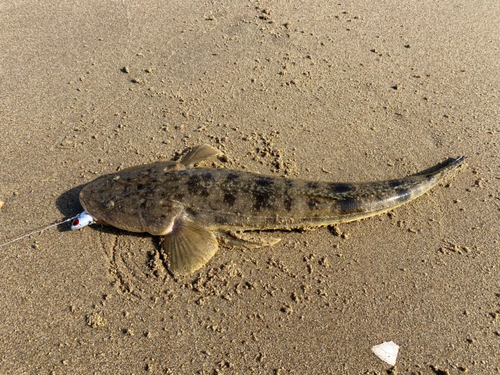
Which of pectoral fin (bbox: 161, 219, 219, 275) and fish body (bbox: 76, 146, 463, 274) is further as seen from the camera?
fish body (bbox: 76, 146, 463, 274)

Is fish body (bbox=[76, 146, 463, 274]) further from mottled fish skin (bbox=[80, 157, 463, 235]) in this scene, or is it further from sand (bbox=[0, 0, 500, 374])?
sand (bbox=[0, 0, 500, 374])

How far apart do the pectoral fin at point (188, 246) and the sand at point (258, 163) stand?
12 centimetres

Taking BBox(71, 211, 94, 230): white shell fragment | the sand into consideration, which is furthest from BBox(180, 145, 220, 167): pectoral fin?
BBox(71, 211, 94, 230): white shell fragment

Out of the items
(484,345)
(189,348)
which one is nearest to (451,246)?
(484,345)

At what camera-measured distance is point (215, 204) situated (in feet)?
12.1

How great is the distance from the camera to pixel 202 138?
4.48m

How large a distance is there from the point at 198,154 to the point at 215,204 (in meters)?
0.77

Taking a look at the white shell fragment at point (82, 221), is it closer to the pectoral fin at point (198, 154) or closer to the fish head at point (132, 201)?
the fish head at point (132, 201)

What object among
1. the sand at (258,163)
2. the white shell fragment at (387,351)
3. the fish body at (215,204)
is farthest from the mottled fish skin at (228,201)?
the white shell fragment at (387,351)

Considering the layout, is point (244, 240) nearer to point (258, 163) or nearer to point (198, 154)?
point (258, 163)

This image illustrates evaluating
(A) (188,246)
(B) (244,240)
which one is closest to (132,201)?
(A) (188,246)

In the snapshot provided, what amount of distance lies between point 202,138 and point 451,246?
3.10m

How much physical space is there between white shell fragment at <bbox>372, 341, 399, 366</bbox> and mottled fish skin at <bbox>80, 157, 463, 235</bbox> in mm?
1241

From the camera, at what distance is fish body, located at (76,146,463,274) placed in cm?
364
